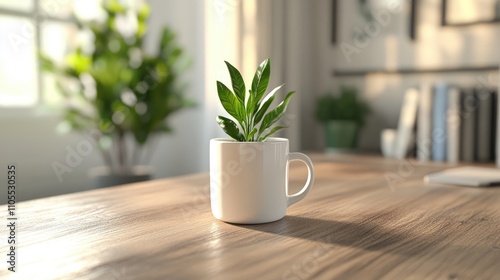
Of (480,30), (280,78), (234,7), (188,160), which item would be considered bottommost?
(188,160)

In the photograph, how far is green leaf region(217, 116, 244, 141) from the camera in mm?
822

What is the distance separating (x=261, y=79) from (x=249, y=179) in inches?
6.4

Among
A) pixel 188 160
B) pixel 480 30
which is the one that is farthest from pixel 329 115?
pixel 188 160

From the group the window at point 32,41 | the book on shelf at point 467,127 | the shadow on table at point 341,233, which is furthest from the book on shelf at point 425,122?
the window at point 32,41

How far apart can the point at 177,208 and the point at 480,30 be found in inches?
73.7

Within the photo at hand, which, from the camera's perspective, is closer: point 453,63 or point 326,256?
point 326,256

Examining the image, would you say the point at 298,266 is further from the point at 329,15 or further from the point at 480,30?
the point at 329,15

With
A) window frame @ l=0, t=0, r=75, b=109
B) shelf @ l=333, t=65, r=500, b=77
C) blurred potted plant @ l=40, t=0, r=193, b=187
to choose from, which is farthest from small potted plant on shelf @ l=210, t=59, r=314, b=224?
window frame @ l=0, t=0, r=75, b=109

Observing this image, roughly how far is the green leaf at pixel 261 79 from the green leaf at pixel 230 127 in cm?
6

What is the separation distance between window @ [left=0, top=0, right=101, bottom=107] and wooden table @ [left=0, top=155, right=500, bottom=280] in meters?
1.60

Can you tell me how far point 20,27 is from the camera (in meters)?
2.45

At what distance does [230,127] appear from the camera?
828 mm

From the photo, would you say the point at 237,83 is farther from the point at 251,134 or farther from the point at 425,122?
the point at 425,122

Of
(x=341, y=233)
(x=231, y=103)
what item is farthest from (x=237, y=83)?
(x=341, y=233)
